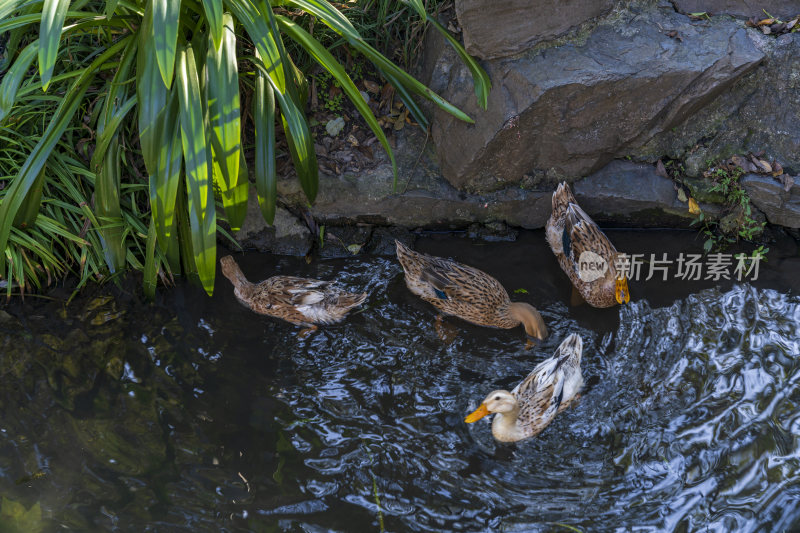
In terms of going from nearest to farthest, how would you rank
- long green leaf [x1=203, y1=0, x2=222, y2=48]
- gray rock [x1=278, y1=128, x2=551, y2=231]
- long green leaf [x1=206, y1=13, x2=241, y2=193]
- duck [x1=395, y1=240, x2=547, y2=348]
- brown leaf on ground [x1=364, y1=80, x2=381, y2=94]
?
1. long green leaf [x1=203, y1=0, x2=222, y2=48]
2. long green leaf [x1=206, y1=13, x2=241, y2=193]
3. duck [x1=395, y1=240, x2=547, y2=348]
4. gray rock [x1=278, y1=128, x2=551, y2=231]
5. brown leaf on ground [x1=364, y1=80, x2=381, y2=94]

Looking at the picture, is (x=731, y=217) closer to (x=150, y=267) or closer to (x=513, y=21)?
(x=513, y=21)

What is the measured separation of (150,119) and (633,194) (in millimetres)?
3646

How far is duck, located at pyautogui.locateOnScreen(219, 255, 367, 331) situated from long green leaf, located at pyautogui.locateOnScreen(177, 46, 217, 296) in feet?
2.41

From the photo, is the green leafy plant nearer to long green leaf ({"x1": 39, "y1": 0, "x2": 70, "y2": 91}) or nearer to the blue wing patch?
the blue wing patch

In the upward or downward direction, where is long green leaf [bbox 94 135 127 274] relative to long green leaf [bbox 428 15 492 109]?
downward

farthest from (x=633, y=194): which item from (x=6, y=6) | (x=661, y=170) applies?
(x=6, y=6)

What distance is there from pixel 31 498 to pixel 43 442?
377 mm

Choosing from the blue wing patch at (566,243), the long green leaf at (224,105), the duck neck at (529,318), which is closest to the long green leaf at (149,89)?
the long green leaf at (224,105)

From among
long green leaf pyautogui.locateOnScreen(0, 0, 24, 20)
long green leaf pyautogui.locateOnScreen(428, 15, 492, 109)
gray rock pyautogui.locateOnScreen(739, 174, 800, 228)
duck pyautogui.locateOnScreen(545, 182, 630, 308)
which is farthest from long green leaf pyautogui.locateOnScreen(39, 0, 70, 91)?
gray rock pyautogui.locateOnScreen(739, 174, 800, 228)

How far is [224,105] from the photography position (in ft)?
13.0

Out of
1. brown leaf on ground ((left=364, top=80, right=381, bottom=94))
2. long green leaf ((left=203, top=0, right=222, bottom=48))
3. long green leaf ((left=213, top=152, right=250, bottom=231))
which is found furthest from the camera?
brown leaf on ground ((left=364, top=80, right=381, bottom=94))

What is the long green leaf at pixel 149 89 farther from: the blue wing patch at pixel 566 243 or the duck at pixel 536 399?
the blue wing patch at pixel 566 243

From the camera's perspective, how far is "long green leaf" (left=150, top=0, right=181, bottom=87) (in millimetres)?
3619

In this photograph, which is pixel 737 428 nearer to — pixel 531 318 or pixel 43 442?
pixel 531 318
